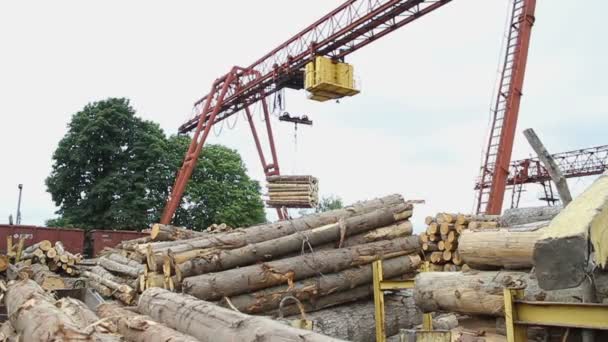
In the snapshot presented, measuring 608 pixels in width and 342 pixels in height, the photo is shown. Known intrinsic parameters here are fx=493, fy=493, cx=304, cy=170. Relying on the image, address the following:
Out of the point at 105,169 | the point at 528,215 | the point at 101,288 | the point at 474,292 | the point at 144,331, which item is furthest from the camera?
the point at 105,169

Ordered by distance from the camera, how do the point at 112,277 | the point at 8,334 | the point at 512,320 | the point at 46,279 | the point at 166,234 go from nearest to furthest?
the point at 512,320 → the point at 8,334 → the point at 112,277 → the point at 46,279 → the point at 166,234

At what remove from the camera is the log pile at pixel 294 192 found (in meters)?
16.5

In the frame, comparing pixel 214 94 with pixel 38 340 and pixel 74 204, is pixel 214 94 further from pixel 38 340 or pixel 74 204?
pixel 38 340

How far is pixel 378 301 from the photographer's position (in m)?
7.62

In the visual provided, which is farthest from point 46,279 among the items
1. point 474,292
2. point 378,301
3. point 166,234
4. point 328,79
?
point 328,79

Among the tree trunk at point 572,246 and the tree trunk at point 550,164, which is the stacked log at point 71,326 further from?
the tree trunk at point 550,164

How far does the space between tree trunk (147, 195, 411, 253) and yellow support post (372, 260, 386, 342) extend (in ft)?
3.32

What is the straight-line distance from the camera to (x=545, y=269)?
3.28 m

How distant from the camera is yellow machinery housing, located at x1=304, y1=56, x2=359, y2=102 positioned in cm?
1650

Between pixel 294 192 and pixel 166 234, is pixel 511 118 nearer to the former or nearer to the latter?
pixel 294 192

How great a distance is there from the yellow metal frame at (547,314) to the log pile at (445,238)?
14.9 feet

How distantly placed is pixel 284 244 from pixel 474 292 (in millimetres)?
2958

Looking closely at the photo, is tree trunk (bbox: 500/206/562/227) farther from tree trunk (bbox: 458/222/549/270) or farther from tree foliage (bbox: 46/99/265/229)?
tree foliage (bbox: 46/99/265/229)

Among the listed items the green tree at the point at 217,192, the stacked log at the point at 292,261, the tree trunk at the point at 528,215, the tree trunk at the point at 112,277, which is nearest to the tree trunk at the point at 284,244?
the stacked log at the point at 292,261
